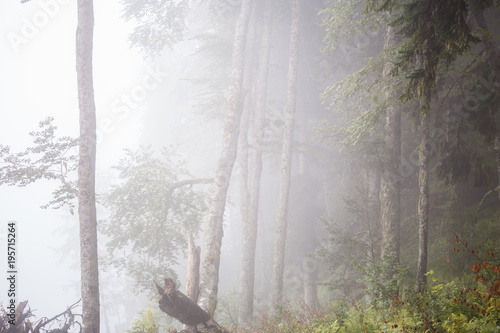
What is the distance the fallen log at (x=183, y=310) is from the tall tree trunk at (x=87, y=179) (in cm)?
212

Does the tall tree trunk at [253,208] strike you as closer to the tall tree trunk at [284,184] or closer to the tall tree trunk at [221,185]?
the tall tree trunk at [284,184]

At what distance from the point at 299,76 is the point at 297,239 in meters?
11.4

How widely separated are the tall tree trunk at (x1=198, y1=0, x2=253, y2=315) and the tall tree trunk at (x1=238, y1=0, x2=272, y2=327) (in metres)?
3.60

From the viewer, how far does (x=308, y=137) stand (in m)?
22.2

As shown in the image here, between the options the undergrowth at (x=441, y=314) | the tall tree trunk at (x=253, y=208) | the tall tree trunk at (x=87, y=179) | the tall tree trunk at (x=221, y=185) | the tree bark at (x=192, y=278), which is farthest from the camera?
the tall tree trunk at (x=253, y=208)

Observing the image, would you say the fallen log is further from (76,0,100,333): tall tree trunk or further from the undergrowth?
the undergrowth

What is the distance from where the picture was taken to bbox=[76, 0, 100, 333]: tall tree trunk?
300 inches

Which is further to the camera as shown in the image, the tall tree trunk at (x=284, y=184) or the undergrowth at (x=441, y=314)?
the tall tree trunk at (x=284, y=184)

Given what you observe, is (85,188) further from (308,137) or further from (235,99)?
(308,137)

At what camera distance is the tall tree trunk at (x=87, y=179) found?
7.62 metres

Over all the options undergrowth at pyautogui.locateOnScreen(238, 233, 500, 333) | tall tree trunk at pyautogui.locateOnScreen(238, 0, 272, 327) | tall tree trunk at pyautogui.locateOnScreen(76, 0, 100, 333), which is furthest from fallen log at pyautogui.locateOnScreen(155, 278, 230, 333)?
tall tree trunk at pyautogui.locateOnScreen(238, 0, 272, 327)

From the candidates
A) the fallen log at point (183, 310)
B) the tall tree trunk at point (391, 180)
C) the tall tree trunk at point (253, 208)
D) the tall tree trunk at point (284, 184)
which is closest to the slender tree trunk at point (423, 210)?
the tall tree trunk at point (391, 180)

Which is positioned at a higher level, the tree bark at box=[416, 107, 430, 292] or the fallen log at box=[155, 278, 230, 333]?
the tree bark at box=[416, 107, 430, 292]

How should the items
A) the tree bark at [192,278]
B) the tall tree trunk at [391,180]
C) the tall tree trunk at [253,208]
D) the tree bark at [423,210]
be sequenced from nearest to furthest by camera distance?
the tree bark at [423,210] < the tall tree trunk at [391,180] < the tree bark at [192,278] < the tall tree trunk at [253,208]
